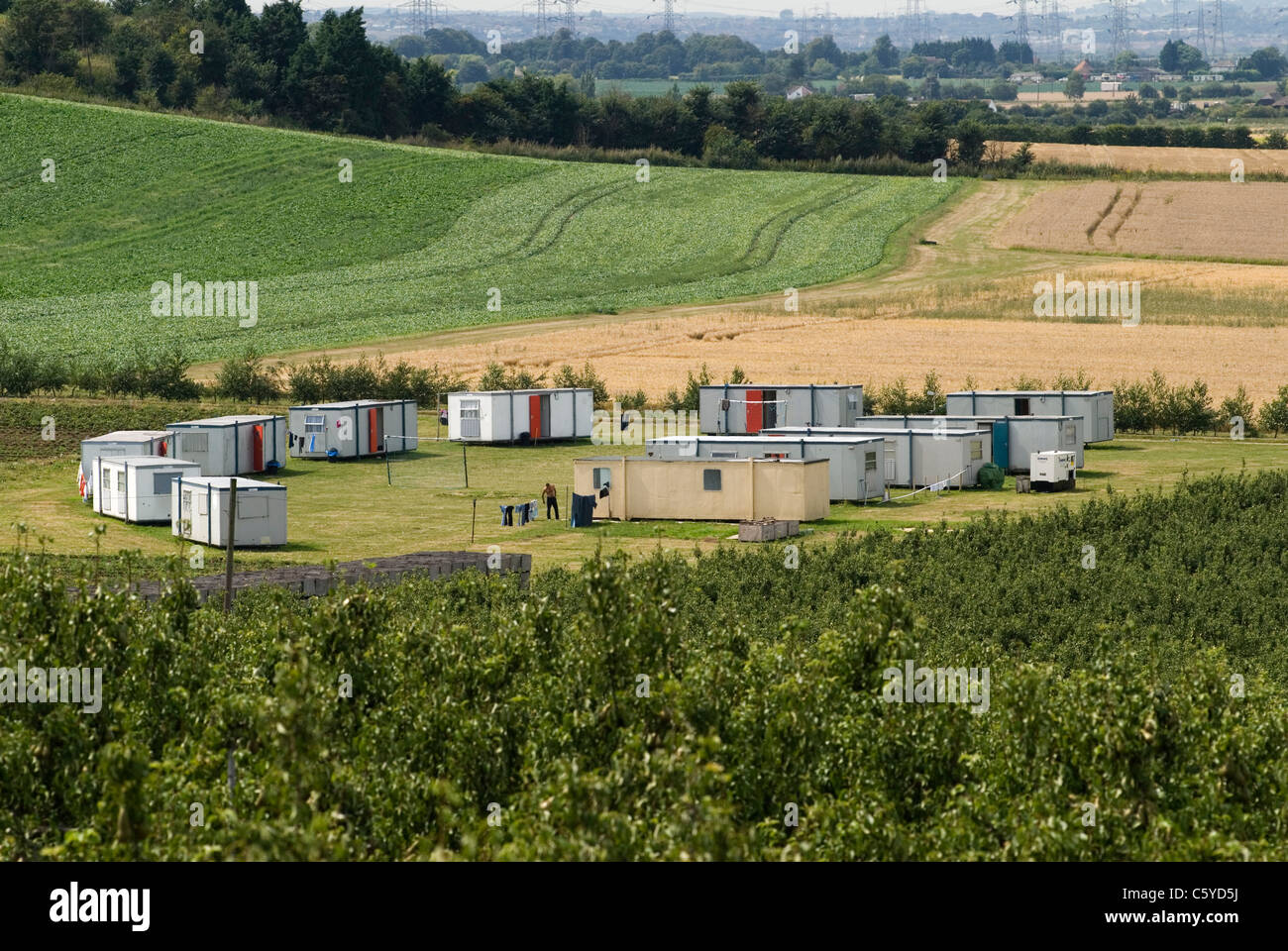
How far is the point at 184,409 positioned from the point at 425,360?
1812 centimetres

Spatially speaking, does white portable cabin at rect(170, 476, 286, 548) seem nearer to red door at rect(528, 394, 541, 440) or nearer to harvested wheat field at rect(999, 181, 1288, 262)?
red door at rect(528, 394, 541, 440)

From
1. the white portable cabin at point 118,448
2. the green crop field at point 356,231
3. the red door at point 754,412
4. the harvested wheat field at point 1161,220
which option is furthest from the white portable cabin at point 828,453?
the harvested wheat field at point 1161,220

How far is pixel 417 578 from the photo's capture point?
44375mm

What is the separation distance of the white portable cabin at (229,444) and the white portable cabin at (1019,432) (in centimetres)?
2482

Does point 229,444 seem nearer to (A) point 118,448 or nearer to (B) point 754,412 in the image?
(A) point 118,448

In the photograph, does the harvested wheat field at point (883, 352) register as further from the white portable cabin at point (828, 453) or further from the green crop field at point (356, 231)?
the white portable cabin at point (828, 453)

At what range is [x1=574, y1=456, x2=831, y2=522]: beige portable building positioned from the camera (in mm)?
58188

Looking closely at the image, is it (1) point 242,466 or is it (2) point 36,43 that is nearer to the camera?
(1) point 242,466

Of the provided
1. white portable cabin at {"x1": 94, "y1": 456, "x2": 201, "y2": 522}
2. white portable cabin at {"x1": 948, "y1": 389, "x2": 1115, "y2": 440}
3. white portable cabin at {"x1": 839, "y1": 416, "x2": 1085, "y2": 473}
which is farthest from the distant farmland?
white portable cabin at {"x1": 94, "y1": 456, "x2": 201, "y2": 522}

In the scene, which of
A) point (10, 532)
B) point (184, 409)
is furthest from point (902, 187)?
point (10, 532)

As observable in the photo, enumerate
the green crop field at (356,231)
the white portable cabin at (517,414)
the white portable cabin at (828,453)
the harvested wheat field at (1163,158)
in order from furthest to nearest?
1. the harvested wheat field at (1163,158)
2. the green crop field at (356,231)
3. the white portable cabin at (517,414)
4. the white portable cabin at (828,453)

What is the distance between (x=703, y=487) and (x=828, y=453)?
5.26m

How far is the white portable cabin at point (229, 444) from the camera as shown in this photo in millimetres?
65688
